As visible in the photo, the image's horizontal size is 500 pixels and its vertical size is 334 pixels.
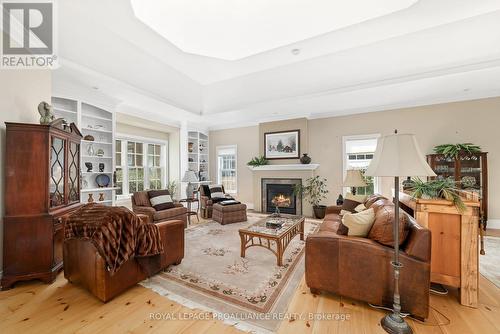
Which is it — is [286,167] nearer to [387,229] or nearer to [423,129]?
[423,129]

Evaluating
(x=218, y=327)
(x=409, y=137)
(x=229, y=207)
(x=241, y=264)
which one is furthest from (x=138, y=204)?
(x=409, y=137)

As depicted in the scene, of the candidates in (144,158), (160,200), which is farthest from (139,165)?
(160,200)

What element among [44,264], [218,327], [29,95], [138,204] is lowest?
[218,327]

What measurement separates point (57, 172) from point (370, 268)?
3.68m

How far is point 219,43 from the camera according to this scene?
2.91 meters

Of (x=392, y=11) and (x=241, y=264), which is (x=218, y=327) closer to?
(x=241, y=264)

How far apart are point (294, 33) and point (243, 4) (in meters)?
0.80

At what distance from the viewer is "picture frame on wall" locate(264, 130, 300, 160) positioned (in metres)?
5.89

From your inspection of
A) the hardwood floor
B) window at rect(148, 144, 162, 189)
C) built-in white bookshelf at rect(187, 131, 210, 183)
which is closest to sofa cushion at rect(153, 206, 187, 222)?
the hardwood floor

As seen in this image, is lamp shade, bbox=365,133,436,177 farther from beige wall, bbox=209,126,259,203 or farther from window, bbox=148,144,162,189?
window, bbox=148,144,162,189

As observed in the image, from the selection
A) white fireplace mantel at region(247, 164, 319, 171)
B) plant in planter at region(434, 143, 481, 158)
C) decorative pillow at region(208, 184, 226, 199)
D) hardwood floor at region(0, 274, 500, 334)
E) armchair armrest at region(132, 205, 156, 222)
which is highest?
plant in planter at region(434, 143, 481, 158)

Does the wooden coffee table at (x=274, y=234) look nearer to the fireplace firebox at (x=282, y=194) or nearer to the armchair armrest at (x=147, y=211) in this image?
the armchair armrest at (x=147, y=211)

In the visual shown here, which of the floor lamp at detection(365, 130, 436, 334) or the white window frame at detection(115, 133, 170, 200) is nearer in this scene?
the floor lamp at detection(365, 130, 436, 334)

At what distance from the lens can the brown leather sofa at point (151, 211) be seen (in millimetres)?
3910
